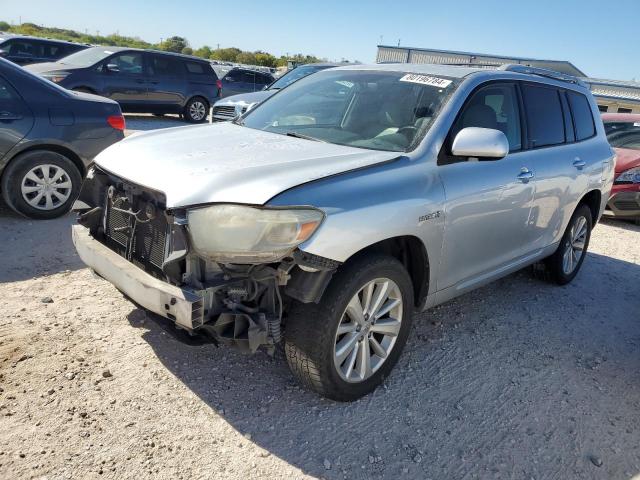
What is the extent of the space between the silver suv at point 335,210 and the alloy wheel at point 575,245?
849mm

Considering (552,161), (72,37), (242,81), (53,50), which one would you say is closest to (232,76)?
(242,81)

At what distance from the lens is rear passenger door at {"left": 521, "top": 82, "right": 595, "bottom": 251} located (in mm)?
4164

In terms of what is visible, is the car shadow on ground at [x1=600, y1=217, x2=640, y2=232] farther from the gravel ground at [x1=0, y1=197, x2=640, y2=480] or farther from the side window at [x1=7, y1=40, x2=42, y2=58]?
the side window at [x1=7, y1=40, x2=42, y2=58]

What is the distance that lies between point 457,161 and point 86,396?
2500mm

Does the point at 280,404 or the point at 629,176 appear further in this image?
the point at 629,176

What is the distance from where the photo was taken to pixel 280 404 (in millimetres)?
2982

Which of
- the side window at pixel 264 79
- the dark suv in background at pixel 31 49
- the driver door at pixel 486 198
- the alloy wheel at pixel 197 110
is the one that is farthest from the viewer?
the side window at pixel 264 79

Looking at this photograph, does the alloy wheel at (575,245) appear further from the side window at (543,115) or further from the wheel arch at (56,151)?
the wheel arch at (56,151)

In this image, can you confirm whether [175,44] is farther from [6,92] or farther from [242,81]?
[6,92]

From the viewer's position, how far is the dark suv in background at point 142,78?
12183 mm

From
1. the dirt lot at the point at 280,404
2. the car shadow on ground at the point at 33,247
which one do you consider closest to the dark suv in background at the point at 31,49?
the car shadow on ground at the point at 33,247

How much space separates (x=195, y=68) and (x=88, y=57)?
2830 millimetres

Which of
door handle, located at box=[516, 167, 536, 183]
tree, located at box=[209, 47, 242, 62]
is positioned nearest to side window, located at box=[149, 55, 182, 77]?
door handle, located at box=[516, 167, 536, 183]

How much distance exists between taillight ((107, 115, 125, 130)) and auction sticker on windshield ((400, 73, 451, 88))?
350 centimetres
